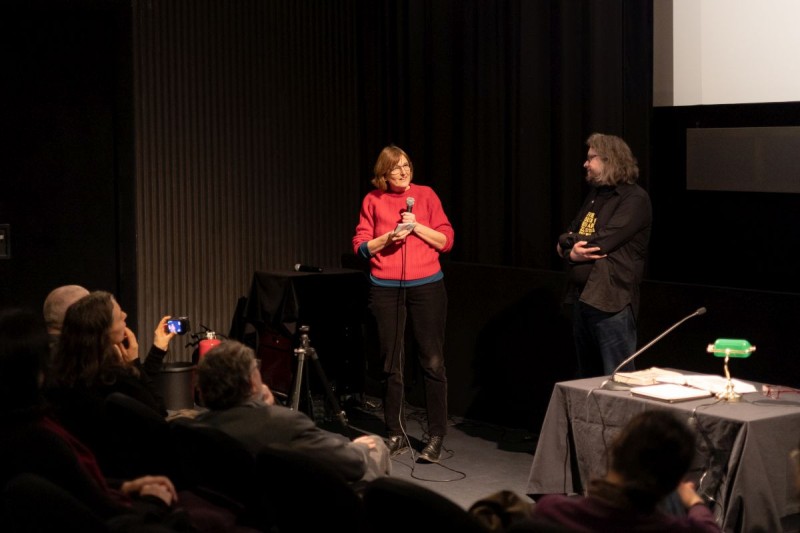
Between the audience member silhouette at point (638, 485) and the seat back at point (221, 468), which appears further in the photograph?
the seat back at point (221, 468)

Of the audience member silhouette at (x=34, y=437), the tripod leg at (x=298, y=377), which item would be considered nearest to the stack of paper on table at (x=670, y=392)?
the audience member silhouette at (x=34, y=437)

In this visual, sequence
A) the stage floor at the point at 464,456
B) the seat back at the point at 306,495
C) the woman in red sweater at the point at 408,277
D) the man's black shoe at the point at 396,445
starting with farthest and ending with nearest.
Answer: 1. the man's black shoe at the point at 396,445
2. the woman in red sweater at the point at 408,277
3. the stage floor at the point at 464,456
4. the seat back at the point at 306,495

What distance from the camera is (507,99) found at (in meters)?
6.57

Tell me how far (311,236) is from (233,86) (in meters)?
1.14

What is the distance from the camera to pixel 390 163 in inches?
221

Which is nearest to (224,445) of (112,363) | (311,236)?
(112,363)

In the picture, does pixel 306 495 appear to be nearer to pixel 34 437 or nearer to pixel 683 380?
pixel 34 437

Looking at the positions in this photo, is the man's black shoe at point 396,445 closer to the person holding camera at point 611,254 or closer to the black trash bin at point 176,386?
the person holding camera at point 611,254

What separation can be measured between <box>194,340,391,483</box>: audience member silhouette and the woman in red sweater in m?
2.17

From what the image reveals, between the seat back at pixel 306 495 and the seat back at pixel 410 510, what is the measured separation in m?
0.08

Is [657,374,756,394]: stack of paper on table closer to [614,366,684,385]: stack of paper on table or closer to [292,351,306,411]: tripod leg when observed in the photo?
[614,366,684,385]: stack of paper on table

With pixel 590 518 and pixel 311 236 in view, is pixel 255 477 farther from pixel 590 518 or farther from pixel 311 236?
pixel 311 236

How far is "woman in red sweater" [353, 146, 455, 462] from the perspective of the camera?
18.4 ft

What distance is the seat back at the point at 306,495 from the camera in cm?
285
